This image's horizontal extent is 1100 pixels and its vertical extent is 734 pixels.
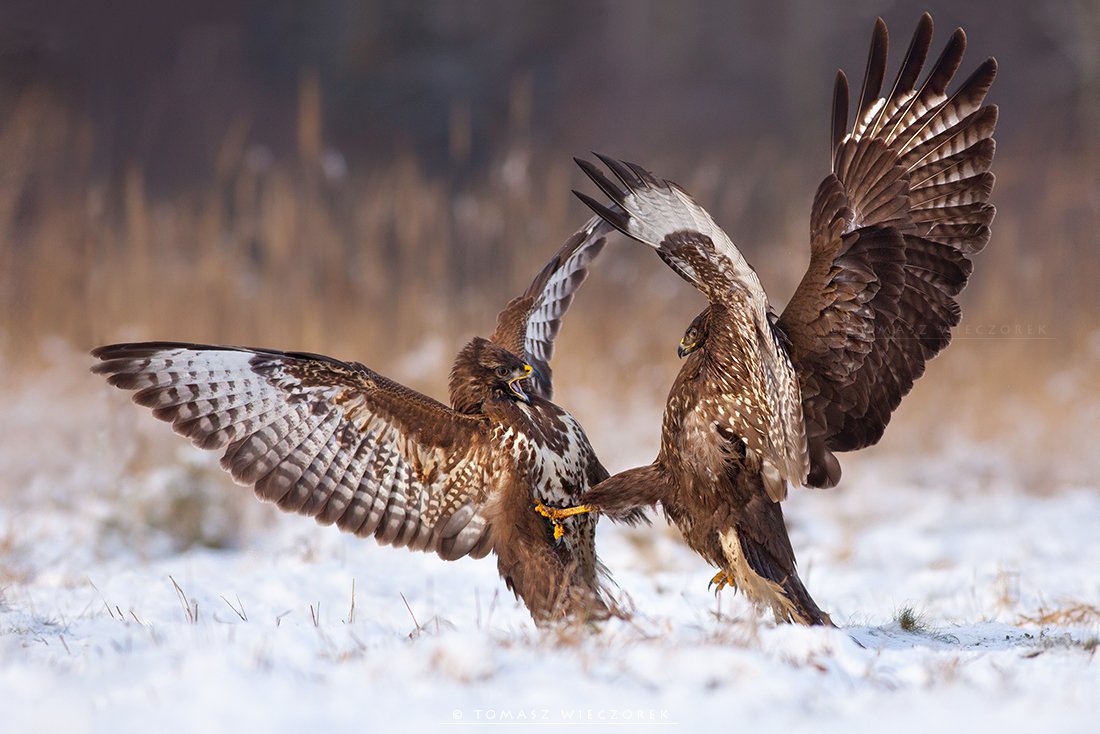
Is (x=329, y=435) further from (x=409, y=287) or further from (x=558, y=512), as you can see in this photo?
(x=409, y=287)

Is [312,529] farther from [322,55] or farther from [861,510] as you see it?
[322,55]

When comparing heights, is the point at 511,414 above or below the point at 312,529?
above

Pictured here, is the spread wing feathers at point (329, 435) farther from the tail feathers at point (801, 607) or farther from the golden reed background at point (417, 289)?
the golden reed background at point (417, 289)

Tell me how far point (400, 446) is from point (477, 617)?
70 centimetres

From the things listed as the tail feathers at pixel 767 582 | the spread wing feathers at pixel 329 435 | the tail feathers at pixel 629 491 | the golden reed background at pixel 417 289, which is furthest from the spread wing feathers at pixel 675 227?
the golden reed background at pixel 417 289

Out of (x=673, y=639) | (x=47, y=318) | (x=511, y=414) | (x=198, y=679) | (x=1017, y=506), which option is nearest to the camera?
(x=198, y=679)

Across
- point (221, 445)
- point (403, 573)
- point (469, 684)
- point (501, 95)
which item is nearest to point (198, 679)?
point (469, 684)

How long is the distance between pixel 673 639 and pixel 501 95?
611 inches

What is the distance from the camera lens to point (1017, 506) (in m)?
8.09

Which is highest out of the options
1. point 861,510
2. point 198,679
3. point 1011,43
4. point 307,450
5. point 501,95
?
point 1011,43

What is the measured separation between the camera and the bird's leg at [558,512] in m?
4.32

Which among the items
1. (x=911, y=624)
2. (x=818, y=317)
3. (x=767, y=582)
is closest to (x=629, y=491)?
(x=767, y=582)

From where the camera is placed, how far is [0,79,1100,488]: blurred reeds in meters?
8.73

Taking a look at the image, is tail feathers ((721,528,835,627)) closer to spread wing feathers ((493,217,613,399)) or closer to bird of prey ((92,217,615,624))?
bird of prey ((92,217,615,624))
